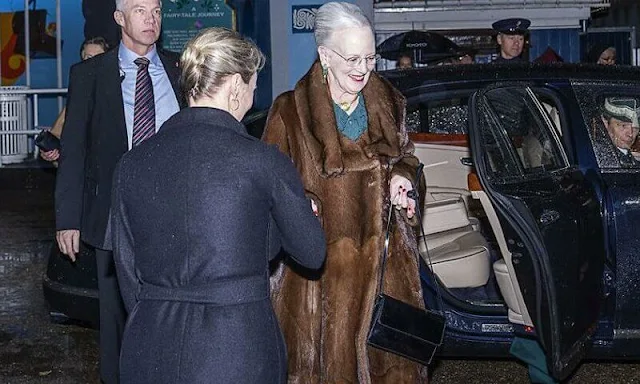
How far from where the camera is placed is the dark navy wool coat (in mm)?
3072

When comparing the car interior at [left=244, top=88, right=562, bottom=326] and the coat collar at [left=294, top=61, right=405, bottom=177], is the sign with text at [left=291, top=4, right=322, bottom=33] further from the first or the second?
the coat collar at [left=294, top=61, right=405, bottom=177]

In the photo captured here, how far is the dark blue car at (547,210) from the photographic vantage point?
187 inches

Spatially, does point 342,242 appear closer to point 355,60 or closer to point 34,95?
point 355,60

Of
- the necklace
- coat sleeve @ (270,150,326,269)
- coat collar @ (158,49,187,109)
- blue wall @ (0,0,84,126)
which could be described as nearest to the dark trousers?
coat collar @ (158,49,187,109)

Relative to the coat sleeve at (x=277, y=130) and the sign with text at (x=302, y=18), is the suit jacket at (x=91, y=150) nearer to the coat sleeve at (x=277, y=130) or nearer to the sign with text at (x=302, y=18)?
the coat sleeve at (x=277, y=130)

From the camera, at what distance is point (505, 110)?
17.1 ft

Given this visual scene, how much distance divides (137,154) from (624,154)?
2.86m

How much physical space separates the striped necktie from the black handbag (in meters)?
1.11

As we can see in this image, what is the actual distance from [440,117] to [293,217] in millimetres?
3268

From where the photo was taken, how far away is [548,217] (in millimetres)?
4770

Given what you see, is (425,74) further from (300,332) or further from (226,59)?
(226,59)

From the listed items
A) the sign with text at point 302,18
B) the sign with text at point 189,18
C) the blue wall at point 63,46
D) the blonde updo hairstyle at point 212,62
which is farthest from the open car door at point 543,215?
the blue wall at point 63,46

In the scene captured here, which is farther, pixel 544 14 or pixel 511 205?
pixel 544 14

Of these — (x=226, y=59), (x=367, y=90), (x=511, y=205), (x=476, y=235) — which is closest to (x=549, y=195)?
(x=511, y=205)
